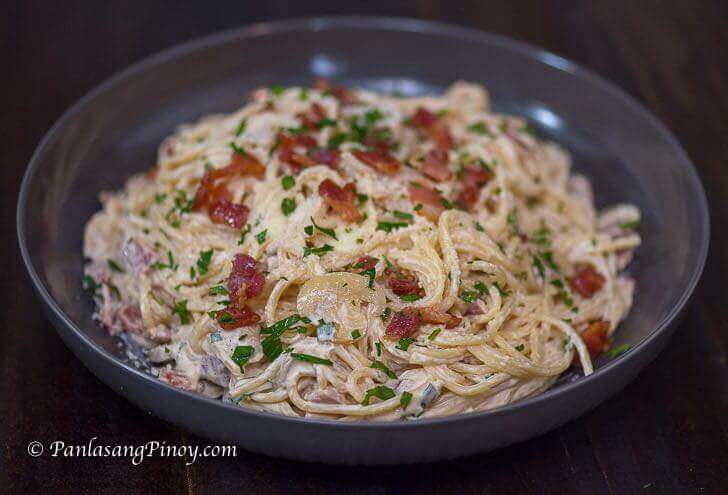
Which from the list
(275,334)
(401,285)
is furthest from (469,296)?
(275,334)

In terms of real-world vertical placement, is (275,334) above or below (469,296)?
below

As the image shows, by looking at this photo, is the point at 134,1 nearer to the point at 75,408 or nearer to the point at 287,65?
the point at 287,65

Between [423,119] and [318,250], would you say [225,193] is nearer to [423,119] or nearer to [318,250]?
[318,250]

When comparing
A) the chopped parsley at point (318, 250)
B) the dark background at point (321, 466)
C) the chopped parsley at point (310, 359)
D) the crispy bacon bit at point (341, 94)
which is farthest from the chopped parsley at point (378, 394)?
the crispy bacon bit at point (341, 94)

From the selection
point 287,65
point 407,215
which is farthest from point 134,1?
point 407,215

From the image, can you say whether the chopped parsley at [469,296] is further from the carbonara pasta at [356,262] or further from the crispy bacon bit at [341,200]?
the crispy bacon bit at [341,200]

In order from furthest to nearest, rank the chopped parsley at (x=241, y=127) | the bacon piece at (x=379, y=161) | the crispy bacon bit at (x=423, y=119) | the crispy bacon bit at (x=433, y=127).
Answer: the crispy bacon bit at (x=423, y=119)
the crispy bacon bit at (x=433, y=127)
the chopped parsley at (x=241, y=127)
the bacon piece at (x=379, y=161)
